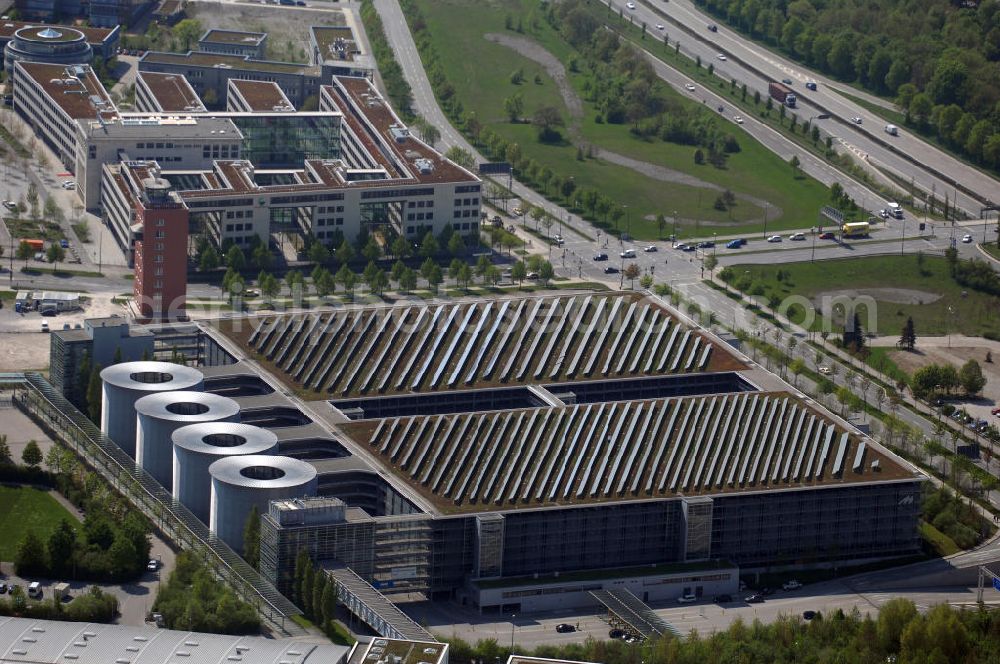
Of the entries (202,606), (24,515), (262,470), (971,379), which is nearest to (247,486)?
(262,470)

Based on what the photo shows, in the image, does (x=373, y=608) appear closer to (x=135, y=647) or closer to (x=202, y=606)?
(x=202, y=606)

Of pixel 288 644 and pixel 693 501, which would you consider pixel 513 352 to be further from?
pixel 288 644

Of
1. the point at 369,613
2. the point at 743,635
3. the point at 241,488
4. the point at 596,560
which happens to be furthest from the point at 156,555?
the point at 743,635

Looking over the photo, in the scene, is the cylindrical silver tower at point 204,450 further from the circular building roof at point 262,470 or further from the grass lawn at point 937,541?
the grass lawn at point 937,541

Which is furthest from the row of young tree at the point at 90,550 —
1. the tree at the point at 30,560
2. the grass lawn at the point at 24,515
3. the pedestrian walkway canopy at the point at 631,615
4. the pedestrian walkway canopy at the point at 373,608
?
the pedestrian walkway canopy at the point at 631,615

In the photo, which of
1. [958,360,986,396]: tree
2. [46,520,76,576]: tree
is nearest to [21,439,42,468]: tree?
[46,520,76,576]: tree

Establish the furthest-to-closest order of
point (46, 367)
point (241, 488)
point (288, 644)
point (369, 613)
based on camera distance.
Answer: point (46, 367)
point (241, 488)
point (369, 613)
point (288, 644)

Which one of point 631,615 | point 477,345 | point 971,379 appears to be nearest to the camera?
point 631,615
